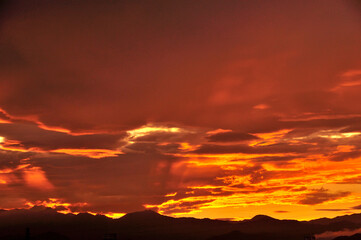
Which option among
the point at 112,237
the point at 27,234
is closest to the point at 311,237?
the point at 112,237

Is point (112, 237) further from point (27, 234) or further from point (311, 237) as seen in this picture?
point (311, 237)

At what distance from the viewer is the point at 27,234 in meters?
130

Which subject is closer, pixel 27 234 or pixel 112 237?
pixel 112 237

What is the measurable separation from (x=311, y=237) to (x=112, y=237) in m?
56.6

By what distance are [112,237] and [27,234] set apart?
1168 inches

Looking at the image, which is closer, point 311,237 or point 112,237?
point 112,237

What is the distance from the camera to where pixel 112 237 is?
116m

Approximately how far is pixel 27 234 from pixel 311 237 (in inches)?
3148

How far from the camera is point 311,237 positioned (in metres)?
132
